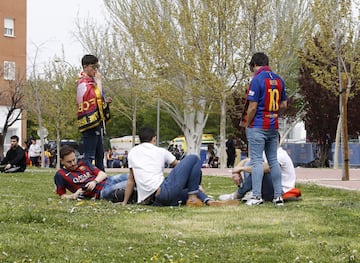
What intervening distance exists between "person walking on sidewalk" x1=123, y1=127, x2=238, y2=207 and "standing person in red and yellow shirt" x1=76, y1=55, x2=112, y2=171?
2044 millimetres

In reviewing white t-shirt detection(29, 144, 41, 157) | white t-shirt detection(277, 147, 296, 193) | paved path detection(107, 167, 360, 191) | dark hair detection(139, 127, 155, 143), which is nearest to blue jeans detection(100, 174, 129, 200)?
dark hair detection(139, 127, 155, 143)

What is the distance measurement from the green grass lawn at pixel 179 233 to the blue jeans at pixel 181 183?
36 cm

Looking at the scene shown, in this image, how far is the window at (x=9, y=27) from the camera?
51.4m

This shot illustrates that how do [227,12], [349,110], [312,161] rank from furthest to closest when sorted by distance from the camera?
[312,161] → [349,110] → [227,12]

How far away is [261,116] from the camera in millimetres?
9805

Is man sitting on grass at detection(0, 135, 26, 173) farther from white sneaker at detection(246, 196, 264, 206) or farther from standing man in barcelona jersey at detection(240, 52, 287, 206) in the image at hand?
white sneaker at detection(246, 196, 264, 206)

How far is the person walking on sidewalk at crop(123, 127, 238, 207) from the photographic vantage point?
31.0ft

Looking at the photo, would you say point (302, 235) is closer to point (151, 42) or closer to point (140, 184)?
point (140, 184)

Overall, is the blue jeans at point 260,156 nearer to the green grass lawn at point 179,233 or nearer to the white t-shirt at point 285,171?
the green grass lawn at point 179,233

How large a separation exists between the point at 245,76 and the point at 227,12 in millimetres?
3078

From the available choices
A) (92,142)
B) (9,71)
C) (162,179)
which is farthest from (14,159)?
(9,71)

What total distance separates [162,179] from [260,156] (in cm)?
125

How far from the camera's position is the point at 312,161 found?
4325cm

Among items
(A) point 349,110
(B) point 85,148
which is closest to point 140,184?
(B) point 85,148
